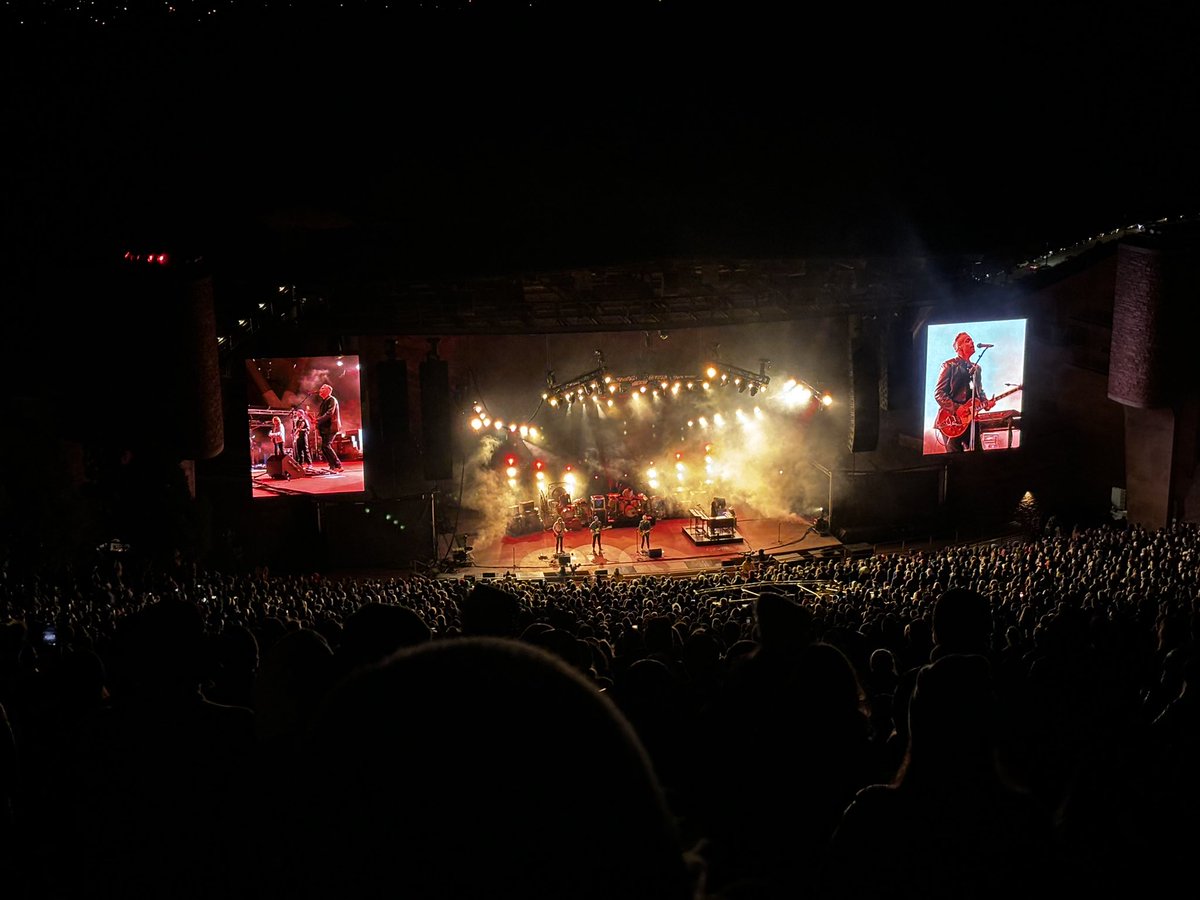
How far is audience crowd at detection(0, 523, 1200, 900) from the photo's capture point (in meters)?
0.85

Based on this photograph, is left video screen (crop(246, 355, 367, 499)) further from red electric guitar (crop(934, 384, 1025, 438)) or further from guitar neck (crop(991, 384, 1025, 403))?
guitar neck (crop(991, 384, 1025, 403))

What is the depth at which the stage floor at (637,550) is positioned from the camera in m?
21.1

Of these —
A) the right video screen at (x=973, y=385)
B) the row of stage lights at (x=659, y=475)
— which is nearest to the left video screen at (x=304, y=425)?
the row of stage lights at (x=659, y=475)

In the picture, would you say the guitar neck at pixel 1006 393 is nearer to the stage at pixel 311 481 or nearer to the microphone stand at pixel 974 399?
the microphone stand at pixel 974 399

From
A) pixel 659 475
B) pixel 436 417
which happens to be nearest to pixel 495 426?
pixel 659 475

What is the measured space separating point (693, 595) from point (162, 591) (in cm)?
838

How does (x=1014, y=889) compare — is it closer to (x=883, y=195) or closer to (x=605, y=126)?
(x=883, y=195)

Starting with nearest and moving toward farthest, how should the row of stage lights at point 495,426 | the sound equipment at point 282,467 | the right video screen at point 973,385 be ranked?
the sound equipment at point 282,467, the right video screen at point 973,385, the row of stage lights at point 495,426

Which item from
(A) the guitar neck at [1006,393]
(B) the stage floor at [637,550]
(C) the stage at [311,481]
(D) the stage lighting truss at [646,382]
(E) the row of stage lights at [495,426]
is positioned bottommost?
(B) the stage floor at [637,550]

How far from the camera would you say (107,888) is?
1.96 m

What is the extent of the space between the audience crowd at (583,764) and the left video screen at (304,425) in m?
13.7

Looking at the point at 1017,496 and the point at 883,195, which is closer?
the point at 883,195

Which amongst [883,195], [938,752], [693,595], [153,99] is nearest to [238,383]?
[153,99]

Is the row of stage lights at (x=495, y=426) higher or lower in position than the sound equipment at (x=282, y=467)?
higher
